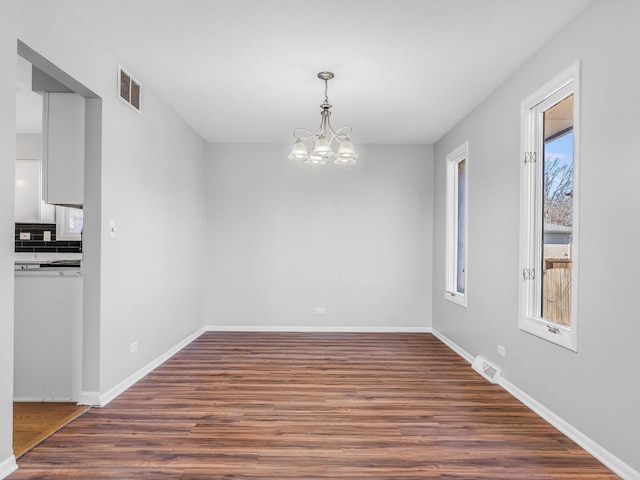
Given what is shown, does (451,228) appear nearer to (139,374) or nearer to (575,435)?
(575,435)

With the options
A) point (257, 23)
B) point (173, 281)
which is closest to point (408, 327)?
point (173, 281)

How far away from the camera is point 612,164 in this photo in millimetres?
2510

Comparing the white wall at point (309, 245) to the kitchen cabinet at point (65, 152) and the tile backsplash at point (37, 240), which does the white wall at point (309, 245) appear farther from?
the kitchen cabinet at point (65, 152)

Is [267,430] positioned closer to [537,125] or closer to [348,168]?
[537,125]

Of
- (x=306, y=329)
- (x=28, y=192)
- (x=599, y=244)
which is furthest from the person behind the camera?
(x=306, y=329)

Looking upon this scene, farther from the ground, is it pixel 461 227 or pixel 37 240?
pixel 461 227

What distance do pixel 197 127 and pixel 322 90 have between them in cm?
214

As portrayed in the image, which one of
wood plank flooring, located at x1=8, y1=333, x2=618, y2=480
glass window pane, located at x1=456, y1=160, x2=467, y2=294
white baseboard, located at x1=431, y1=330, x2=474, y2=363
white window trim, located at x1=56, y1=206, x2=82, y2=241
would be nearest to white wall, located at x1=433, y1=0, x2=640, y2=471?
wood plank flooring, located at x1=8, y1=333, x2=618, y2=480

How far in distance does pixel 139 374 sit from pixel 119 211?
60.9 inches

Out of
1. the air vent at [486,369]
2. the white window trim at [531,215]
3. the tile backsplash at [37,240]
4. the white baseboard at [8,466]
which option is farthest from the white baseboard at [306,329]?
the white baseboard at [8,466]

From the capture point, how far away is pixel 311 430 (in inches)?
117

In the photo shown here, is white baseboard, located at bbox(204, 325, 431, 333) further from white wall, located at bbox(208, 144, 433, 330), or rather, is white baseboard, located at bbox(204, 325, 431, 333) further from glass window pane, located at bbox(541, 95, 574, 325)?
glass window pane, located at bbox(541, 95, 574, 325)

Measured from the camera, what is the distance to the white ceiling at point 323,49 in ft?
9.35

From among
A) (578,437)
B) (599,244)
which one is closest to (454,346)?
(578,437)
